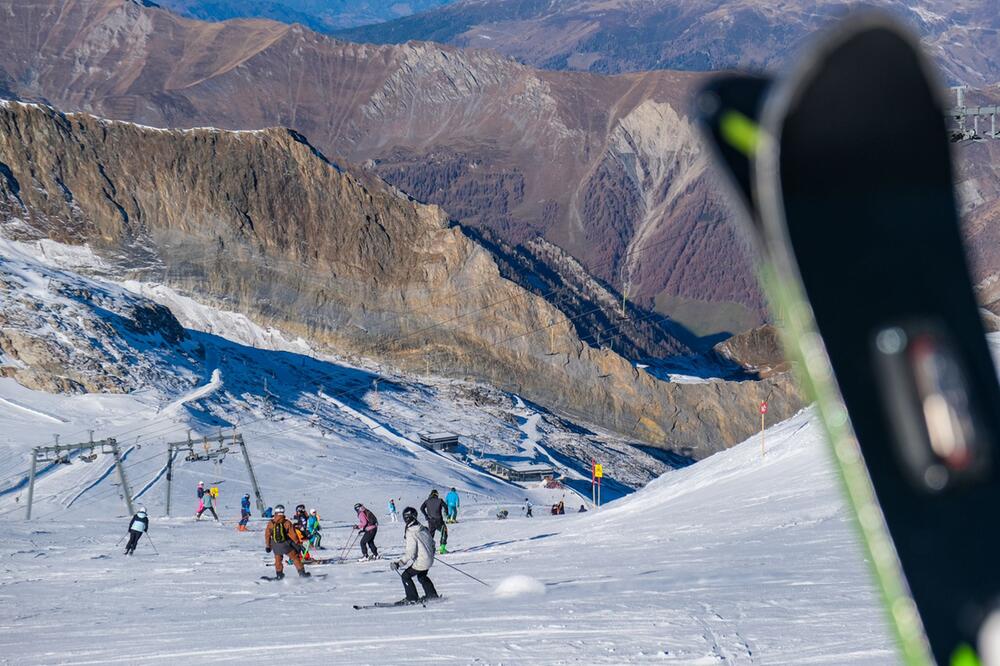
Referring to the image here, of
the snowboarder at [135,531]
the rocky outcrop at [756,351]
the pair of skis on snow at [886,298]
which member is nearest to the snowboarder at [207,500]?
the snowboarder at [135,531]

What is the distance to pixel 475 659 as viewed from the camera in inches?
338

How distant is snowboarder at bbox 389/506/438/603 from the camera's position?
468 inches

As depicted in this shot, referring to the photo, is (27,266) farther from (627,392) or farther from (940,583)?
(940,583)

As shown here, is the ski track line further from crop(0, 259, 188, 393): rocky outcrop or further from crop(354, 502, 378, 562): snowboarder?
crop(0, 259, 188, 393): rocky outcrop

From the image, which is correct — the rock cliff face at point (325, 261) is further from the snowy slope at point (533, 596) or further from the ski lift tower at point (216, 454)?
the snowy slope at point (533, 596)

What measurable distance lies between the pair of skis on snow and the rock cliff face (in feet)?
260

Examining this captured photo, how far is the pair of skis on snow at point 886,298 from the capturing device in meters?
2.89

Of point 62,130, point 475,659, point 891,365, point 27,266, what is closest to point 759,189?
point 891,365

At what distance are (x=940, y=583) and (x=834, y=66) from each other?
1.26 metres

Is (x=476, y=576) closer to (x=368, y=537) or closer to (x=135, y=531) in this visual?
(x=368, y=537)

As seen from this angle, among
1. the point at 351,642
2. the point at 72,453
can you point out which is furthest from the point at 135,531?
the point at 72,453

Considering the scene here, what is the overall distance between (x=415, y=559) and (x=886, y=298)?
9.36 metres

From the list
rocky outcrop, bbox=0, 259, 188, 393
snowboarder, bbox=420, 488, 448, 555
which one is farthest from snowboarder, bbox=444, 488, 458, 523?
rocky outcrop, bbox=0, 259, 188, 393

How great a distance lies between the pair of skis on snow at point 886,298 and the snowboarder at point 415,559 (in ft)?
29.8
